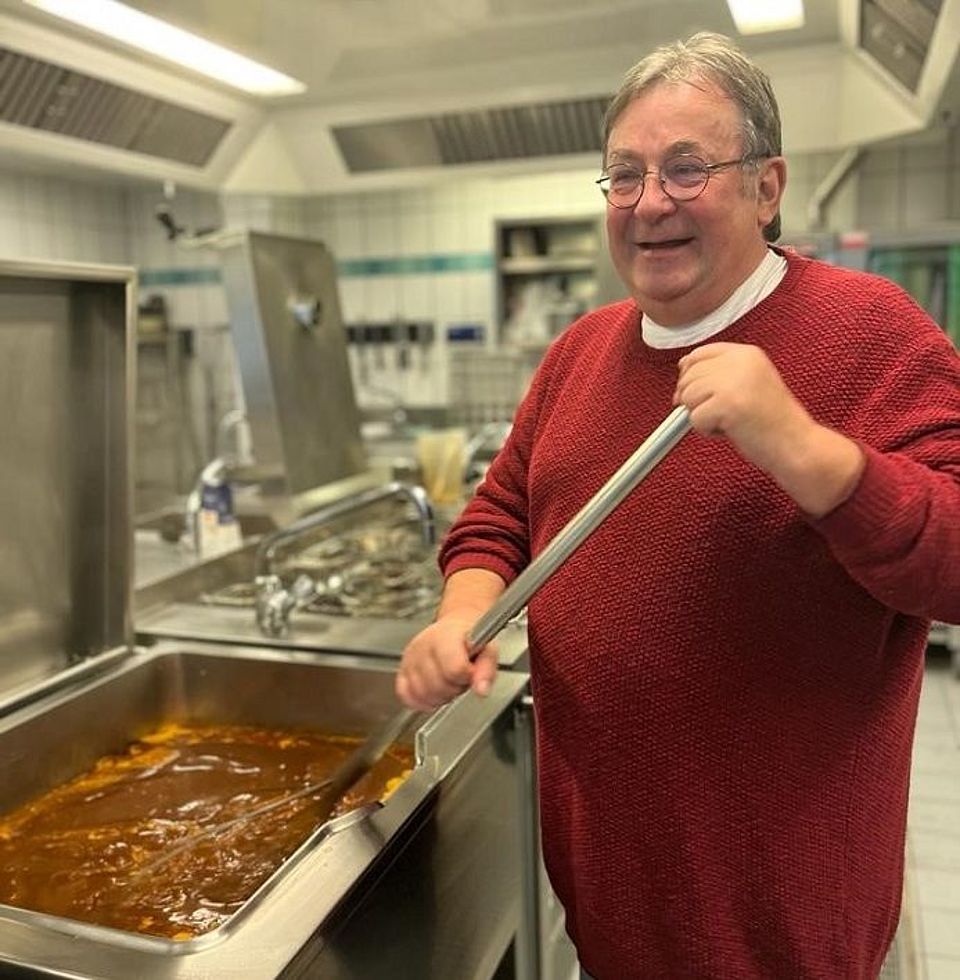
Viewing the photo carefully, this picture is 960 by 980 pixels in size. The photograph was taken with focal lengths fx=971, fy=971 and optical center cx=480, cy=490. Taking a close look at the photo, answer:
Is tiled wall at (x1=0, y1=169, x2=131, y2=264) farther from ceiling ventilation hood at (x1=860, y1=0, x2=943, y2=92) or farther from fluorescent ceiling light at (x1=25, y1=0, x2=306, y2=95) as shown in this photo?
ceiling ventilation hood at (x1=860, y1=0, x2=943, y2=92)

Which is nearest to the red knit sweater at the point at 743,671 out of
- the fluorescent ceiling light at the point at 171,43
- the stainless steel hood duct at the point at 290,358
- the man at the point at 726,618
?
the man at the point at 726,618

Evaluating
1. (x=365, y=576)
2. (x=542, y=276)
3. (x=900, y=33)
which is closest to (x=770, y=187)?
(x=365, y=576)

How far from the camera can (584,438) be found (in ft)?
3.46

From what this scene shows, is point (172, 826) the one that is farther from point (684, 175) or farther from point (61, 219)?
point (61, 219)

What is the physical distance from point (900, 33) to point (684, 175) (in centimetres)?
217

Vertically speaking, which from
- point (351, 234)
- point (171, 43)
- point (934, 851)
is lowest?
point (934, 851)

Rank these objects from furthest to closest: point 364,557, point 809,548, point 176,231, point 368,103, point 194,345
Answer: point 194,345 → point 368,103 → point 176,231 → point 364,557 → point 809,548

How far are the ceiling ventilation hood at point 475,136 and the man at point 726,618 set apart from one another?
9.20 feet

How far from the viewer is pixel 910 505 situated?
0.75 metres

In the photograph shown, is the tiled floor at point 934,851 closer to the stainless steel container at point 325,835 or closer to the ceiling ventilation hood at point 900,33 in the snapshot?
the stainless steel container at point 325,835

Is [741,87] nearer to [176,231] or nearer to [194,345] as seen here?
[176,231]

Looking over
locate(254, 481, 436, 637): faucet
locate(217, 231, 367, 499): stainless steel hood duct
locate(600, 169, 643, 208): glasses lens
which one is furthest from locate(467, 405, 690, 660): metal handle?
locate(217, 231, 367, 499): stainless steel hood duct

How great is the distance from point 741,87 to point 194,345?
4.90 metres

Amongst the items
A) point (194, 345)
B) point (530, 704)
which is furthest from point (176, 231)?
point (194, 345)
